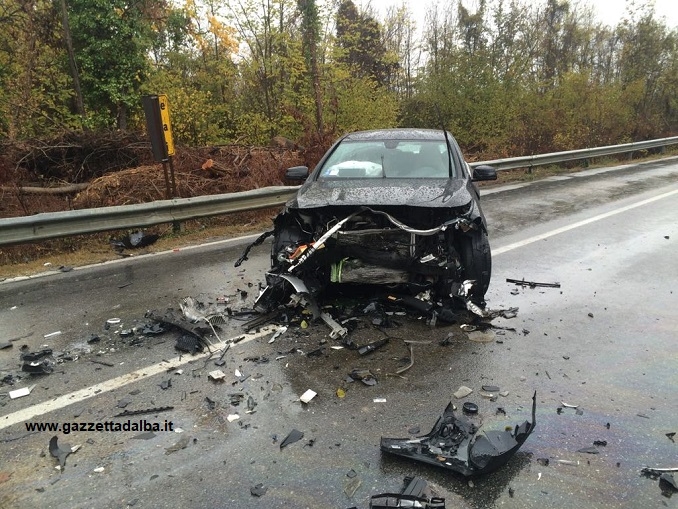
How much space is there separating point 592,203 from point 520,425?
29.2 feet

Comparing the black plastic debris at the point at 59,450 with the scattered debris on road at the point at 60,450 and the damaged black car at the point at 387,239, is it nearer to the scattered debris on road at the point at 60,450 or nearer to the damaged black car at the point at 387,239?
the scattered debris on road at the point at 60,450

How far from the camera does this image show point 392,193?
4.61 m

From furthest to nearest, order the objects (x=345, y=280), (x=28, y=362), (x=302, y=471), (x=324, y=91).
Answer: (x=324, y=91) → (x=345, y=280) → (x=28, y=362) → (x=302, y=471)

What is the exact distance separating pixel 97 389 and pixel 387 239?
258cm

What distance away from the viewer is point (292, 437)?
9.48ft

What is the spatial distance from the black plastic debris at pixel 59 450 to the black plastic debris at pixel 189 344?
1.22 meters

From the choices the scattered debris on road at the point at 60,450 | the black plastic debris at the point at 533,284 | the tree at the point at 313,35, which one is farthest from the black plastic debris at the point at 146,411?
the tree at the point at 313,35

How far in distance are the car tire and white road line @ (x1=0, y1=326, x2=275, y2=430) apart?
7.06 ft

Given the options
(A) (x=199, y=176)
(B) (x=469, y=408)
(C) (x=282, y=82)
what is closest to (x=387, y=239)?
(B) (x=469, y=408)

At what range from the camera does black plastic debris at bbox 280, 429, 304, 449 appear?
284 cm

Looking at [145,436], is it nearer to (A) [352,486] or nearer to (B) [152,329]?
(A) [352,486]

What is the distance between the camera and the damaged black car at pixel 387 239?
432 cm

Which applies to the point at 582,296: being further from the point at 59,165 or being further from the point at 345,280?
the point at 59,165

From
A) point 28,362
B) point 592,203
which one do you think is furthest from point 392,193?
point 592,203
